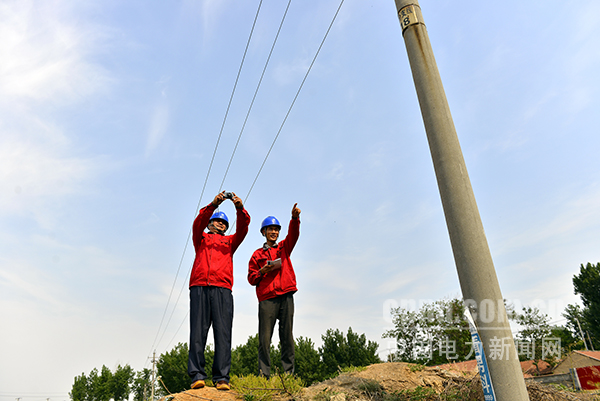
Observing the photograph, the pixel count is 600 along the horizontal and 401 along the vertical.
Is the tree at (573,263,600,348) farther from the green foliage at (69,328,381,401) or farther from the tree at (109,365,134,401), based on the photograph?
the tree at (109,365,134,401)

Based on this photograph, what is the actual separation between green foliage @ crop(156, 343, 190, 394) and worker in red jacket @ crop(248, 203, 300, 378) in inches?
1001

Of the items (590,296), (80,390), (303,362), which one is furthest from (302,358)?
(80,390)

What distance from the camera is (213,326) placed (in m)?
4.74

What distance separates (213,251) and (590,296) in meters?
53.1

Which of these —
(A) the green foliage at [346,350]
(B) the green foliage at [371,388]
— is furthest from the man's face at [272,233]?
(A) the green foliage at [346,350]

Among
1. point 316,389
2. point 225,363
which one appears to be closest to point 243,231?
point 225,363

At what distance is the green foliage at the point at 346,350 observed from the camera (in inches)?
937

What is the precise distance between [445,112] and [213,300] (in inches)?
140

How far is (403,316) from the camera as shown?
35500 mm

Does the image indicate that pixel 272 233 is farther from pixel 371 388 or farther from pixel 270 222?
pixel 371 388

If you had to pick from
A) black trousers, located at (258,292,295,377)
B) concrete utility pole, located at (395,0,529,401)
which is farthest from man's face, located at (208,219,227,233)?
concrete utility pole, located at (395,0,529,401)

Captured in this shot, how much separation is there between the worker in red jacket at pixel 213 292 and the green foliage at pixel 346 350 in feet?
68.3

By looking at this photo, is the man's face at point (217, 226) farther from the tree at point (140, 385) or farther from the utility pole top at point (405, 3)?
the tree at point (140, 385)

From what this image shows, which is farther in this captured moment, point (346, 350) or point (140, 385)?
point (140, 385)
